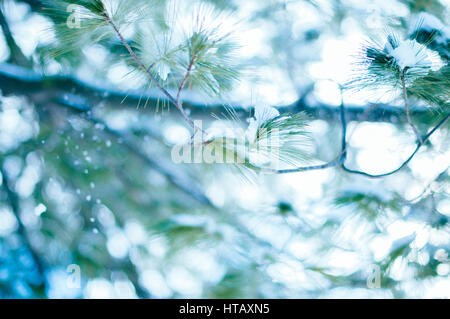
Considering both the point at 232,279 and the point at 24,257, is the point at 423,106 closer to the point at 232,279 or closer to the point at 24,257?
the point at 232,279

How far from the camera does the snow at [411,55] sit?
492 millimetres

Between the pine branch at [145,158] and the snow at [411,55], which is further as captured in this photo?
the pine branch at [145,158]

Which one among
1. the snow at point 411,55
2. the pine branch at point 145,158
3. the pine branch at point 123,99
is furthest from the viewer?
the pine branch at point 145,158

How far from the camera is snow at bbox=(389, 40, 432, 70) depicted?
0.49 meters

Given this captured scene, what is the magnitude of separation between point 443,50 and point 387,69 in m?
0.14

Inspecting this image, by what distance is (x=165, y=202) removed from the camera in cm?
99

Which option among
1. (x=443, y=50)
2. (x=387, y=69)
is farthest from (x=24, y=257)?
(x=443, y=50)
